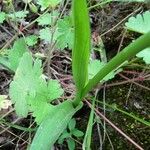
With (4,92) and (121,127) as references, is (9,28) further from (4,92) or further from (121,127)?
(121,127)

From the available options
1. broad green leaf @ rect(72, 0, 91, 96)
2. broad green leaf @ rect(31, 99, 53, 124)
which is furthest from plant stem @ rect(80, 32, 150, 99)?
broad green leaf @ rect(31, 99, 53, 124)

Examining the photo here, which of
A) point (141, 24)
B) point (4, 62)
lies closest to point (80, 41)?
point (141, 24)

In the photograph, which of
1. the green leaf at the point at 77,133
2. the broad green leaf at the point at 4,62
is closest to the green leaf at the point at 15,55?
the broad green leaf at the point at 4,62

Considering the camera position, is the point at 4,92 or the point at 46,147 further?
the point at 4,92

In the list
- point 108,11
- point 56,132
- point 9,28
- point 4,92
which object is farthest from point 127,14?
point 56,132

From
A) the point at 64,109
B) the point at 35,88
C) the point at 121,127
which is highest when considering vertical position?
the point at 35,88

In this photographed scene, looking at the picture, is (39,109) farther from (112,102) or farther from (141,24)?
(141,24)

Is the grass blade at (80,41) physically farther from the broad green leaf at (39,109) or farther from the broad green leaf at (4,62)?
the broad green leaf at (4,62)
